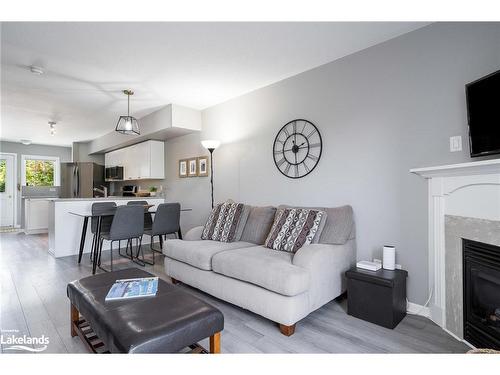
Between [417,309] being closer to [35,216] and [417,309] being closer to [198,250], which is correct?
[198,250]

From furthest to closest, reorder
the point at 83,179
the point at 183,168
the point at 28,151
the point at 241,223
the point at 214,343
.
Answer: the point at 28,151 → the point at 83,179 → the point at 183,168 → the point at 241,223 → the point at 214,343

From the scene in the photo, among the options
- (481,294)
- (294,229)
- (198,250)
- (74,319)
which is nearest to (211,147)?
(198,250)

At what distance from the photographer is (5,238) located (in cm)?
612

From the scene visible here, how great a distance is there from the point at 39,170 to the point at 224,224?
7.96 metres

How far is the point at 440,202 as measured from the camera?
2148 mm

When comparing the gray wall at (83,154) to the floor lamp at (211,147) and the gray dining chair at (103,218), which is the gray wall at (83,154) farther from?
the floor lamp at (211,147)

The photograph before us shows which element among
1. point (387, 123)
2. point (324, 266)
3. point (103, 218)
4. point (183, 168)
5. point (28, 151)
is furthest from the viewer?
point (28, 151)

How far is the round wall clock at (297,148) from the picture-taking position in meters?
3.13

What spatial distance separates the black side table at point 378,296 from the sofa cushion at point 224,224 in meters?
1.35

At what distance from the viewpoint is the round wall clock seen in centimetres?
313

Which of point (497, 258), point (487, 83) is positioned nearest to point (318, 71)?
point (487, 83)
